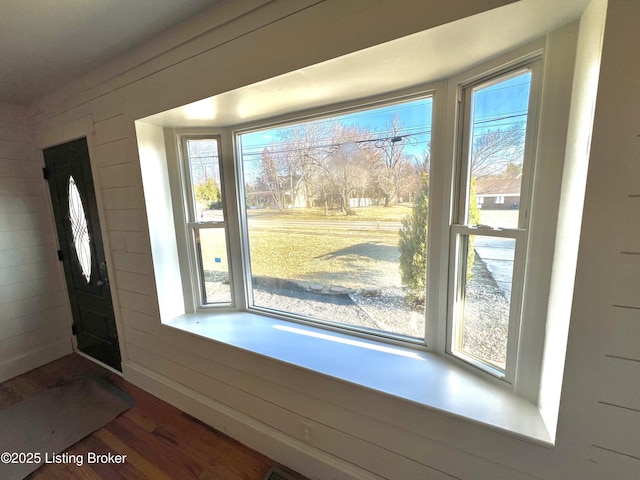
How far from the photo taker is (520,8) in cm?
74

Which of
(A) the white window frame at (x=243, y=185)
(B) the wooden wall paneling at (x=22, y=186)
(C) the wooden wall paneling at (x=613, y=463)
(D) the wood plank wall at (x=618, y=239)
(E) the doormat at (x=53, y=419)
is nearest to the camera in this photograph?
(D) the wood plank wall at (x=618, y=239)

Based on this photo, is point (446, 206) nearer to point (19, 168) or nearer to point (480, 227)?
point (480, 227)

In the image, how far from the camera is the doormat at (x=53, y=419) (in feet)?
5.07

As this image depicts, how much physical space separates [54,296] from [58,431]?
4.79 feet

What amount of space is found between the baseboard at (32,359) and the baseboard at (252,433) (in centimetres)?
123

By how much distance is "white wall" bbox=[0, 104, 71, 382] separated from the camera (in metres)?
2.25

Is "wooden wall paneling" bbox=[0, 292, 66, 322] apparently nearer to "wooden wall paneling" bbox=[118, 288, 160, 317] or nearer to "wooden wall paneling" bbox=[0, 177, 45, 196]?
"wooden wall paneling" bbox=[0, 177, 45, 196]

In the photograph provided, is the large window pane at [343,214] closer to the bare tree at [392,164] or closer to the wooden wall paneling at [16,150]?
the bare tree at [392,164]

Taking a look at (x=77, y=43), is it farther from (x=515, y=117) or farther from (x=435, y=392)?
(x=435, y=392)

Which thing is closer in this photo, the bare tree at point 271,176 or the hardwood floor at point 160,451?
the hardwood floor at point 160,451

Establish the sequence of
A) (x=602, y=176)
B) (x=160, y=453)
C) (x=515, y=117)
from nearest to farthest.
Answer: (x=602, y=176) < (x=515, y=117) < (x=160, y=453)

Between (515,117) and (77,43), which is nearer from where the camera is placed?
(515,117)

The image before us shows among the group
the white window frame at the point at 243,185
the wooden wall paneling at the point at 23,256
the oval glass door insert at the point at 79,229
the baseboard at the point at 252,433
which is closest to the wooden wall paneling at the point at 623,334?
the white window frame at the point at 243,185

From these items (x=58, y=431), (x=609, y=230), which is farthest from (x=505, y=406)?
(x=58, y=431)
